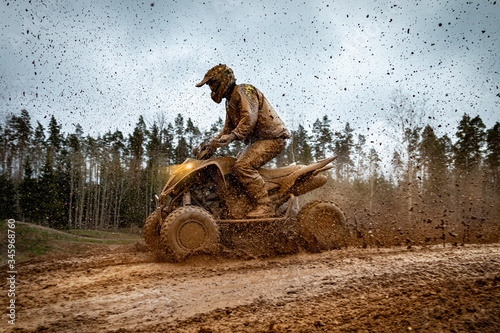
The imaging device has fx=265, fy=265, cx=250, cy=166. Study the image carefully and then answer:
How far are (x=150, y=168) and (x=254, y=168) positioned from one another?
3010 cm

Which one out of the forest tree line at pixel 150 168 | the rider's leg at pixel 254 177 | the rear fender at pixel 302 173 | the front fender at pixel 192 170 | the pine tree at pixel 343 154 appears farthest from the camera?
the pine tree at pixel 343 154

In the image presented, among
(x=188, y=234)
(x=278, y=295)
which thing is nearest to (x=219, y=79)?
(x=188, y=234)

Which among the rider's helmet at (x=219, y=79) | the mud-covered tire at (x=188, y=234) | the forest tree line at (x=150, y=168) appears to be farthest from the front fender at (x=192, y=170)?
the forest tree line at (x=150, y=168)

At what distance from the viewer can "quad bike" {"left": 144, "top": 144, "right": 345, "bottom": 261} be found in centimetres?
411

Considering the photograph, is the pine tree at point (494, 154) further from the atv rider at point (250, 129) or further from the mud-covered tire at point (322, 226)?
the atv rider at point (250, 129)

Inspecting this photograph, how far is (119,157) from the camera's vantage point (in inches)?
1344

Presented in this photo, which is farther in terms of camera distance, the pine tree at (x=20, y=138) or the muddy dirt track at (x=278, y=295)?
the pine tree at (x=20, y=138)

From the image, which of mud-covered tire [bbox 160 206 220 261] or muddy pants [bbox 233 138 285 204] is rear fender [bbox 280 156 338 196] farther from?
mud-covered tire [bbox 160 206 220 261]

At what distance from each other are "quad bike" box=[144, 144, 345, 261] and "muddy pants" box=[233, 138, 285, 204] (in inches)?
8.1

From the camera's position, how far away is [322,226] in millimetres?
4855

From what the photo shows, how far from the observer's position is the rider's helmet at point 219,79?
4801mm

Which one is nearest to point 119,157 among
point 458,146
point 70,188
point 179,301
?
point 70,188

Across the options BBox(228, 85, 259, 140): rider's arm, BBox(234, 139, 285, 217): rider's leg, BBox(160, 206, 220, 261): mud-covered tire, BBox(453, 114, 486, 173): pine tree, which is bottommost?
BBox(160, 206, 220, 261): mud-covered tire

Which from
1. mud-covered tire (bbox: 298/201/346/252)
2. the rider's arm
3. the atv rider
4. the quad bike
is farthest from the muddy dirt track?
the rider's arm
